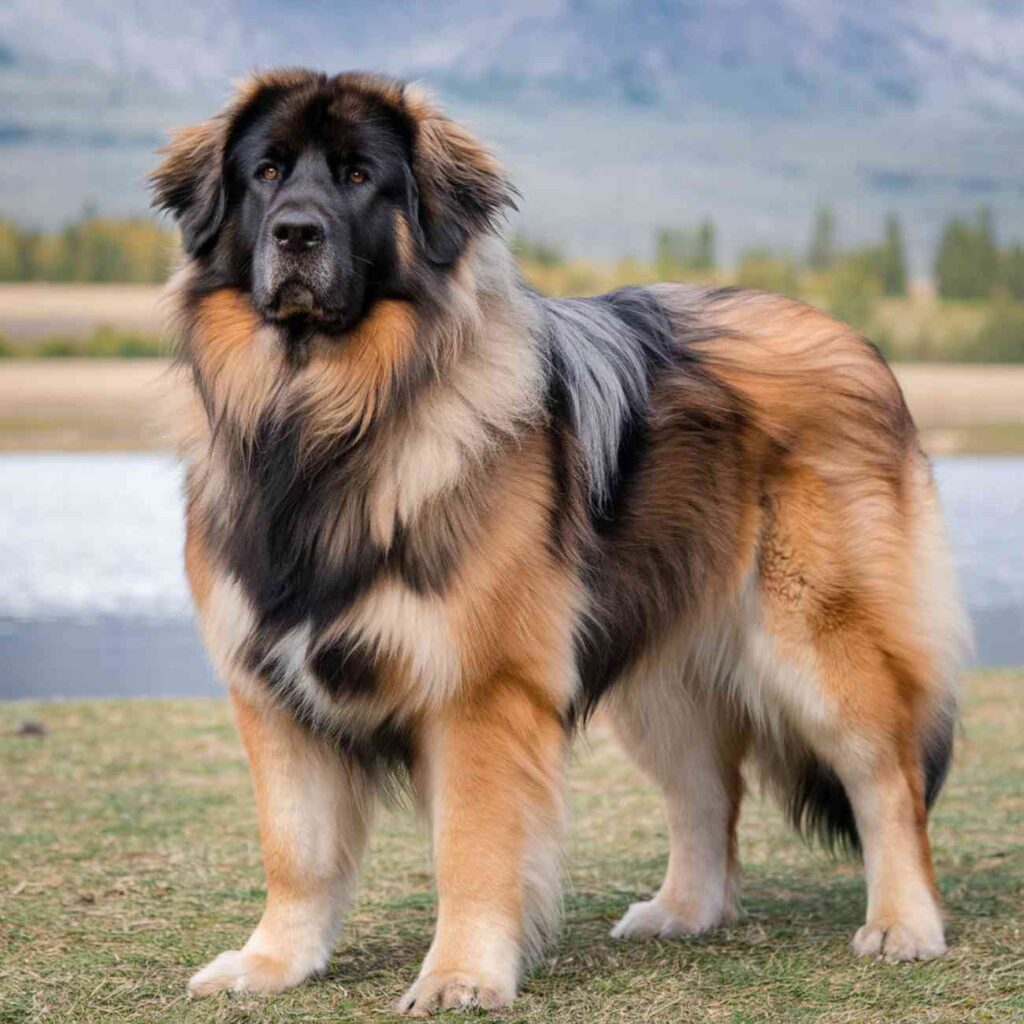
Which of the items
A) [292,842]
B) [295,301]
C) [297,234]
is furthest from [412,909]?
[297,234]

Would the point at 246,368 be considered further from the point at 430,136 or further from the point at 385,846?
the point at 385,846

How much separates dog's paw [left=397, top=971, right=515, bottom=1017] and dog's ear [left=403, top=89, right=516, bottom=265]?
1.63 m

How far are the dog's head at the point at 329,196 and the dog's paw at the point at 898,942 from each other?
1977 mm

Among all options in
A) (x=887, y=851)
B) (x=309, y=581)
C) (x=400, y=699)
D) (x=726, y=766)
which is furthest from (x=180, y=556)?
(x=887, y=851)

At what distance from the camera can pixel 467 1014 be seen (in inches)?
126

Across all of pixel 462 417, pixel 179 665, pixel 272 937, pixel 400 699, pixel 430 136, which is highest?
pixel 430 136

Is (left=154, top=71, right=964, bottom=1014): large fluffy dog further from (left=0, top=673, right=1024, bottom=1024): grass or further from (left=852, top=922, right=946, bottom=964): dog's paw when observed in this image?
(left=0, top=673, right=1024, bottom=1024): grass

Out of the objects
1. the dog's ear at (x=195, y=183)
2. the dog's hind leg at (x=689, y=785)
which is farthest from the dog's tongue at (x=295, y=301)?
the dog's hind leg at (x=689, y=785)

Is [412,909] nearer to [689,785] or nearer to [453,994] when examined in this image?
[689,785]

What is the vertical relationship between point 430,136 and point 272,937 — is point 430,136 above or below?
above

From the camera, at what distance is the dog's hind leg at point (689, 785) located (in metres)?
4.14

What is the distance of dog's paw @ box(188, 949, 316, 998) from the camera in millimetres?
3396

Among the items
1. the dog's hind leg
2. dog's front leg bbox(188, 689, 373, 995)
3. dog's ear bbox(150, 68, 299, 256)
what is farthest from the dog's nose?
the dog's hind leg

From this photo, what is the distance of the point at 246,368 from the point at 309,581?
21.1 inches
